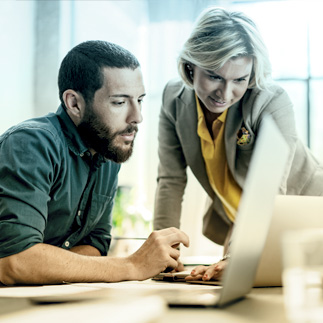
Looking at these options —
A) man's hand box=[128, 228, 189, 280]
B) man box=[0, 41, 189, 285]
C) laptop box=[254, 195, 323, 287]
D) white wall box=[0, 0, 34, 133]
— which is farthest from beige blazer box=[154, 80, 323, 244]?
white wall box=[0, 0, 34, 133]

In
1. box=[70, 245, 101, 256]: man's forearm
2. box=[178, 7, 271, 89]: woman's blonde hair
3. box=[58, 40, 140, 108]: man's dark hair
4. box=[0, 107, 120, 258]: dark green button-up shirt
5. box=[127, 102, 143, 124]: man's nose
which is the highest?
box=[178, 7, 271, 89]: woman's blonde hair

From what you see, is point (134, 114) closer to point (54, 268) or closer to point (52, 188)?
point (52, 188)

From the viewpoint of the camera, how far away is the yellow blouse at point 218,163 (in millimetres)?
1767

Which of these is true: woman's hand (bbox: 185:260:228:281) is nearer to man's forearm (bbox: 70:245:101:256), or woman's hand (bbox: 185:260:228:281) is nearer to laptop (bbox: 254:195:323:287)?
laptop (bbox: 254:195:323:287)

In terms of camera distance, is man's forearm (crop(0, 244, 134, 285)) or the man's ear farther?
the man's ear

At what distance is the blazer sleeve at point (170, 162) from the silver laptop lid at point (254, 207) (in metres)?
1.15

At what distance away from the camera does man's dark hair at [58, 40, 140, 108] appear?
1449mm

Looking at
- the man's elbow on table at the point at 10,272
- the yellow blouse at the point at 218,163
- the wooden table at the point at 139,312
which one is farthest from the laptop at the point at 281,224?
the yellow blouse at the point at 218,163

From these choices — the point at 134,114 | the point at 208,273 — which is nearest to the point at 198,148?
the point at 134,114

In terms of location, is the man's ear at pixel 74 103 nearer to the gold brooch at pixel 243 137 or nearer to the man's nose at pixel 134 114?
the man's nose at pixel 134 114

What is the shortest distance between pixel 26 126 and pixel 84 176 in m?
0.22

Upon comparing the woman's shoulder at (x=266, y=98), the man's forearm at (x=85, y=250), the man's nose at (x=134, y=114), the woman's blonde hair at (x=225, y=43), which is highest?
the woman's blonde hair at (x=225, y=43)

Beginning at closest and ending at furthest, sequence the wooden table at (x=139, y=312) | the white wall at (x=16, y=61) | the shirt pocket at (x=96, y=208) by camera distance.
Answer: the wooden table at (x=139, y=312) < the shirt pocket at (x=96, y=208) < the white wall at (x=16, y=61)

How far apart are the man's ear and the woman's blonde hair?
0.43m
